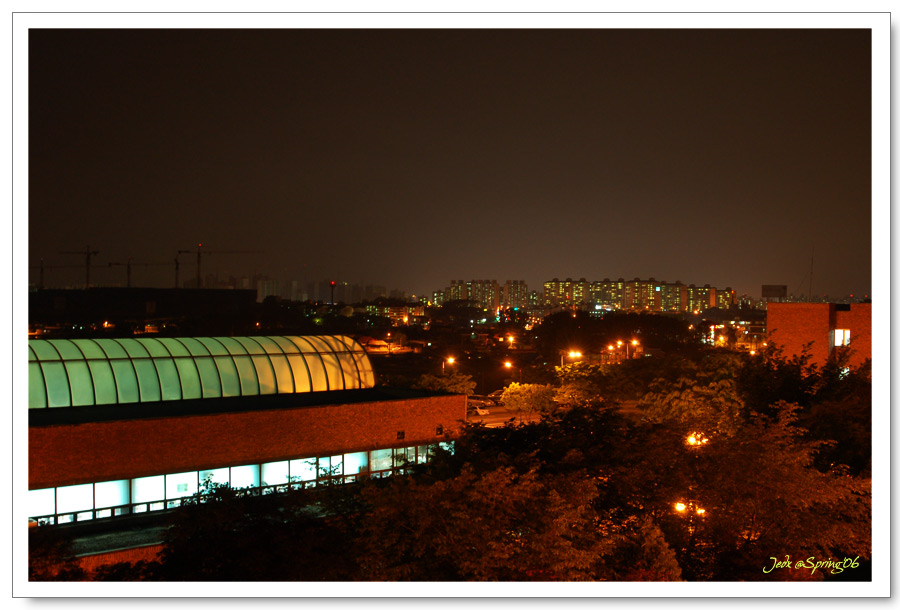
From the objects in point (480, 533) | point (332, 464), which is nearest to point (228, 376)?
point (332, 464)

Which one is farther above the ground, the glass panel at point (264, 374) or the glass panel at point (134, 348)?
the glass panel at point (134, 348)

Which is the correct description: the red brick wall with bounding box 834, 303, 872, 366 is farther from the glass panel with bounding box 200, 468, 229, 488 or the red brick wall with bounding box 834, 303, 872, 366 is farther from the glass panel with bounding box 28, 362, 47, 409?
the glass panel with bounding box 28, 362, 47, 409

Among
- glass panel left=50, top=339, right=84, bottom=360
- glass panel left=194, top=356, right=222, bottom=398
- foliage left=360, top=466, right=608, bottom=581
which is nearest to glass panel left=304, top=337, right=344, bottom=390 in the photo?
glass panel left=194, top=356, right=222, bottom=398

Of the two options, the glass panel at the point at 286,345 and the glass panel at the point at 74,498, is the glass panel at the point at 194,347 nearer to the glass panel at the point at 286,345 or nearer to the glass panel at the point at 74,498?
the glass panel at the point at 286,345

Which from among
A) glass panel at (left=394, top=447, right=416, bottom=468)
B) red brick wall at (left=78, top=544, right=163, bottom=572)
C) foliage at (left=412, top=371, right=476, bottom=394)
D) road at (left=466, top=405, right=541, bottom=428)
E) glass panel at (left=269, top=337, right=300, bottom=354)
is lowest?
road at (left=466, top=405, right=541, bottom=428)

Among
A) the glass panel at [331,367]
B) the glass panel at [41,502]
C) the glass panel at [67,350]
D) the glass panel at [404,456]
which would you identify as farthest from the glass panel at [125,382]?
the glass panel at [404,456]
